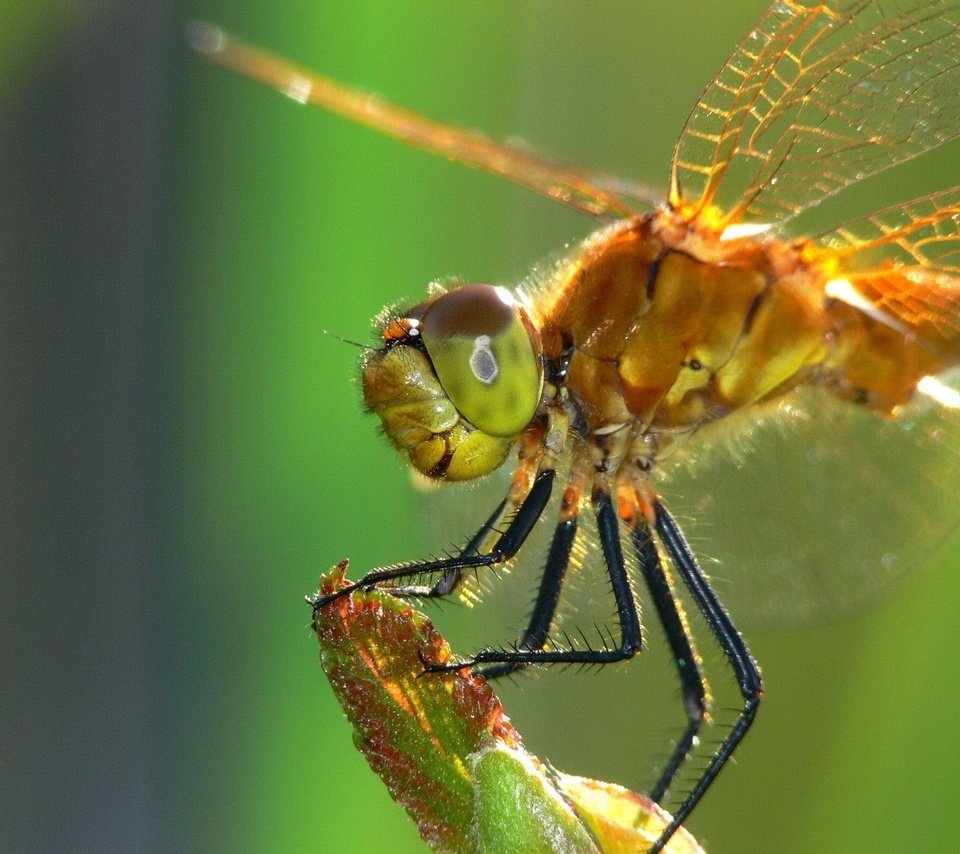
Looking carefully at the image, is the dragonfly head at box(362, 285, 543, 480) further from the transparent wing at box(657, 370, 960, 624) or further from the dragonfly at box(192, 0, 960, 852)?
the transparent wing at box(657, 370, 960, 624)

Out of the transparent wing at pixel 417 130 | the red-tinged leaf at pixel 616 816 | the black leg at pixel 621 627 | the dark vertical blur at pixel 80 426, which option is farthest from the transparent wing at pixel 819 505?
the dark vertical blur at pixel 80 426

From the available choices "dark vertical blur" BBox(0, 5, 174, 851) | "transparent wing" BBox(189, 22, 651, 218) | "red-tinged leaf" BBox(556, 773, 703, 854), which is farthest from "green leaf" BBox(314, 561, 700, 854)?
"dark vertical blur" BBox(0, 5, 174, 851)

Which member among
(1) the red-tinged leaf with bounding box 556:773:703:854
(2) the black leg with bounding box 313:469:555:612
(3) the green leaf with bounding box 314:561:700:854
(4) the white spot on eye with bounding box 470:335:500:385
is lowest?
(1) the red-tinged leaf with bounding box 556:773:703:854

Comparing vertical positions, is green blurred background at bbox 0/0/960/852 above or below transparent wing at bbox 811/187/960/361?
above

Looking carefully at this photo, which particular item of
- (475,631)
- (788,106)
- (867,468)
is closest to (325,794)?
(475,631)

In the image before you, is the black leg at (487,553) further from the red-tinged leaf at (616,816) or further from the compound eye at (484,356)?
the red-tinged leaf at (616,816)

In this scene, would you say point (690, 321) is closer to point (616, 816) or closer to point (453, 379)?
point (453, 379)

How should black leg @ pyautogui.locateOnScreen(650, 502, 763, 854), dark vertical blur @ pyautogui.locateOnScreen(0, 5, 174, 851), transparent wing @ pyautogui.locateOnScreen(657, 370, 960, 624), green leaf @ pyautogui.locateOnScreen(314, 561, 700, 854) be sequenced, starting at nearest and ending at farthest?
green leaf @ pyautogui.locateOnScreen(314, 561, 700, 854) < black leg @ pyautogui.locateOnScreen(650, 502, 763, 854) < transparent wing @ pyautogui.locateOnScreen(657, 370, 960, 624) < dark vertical blur @ pyautogui.locateOnScreen(0, 5, 174, 851)

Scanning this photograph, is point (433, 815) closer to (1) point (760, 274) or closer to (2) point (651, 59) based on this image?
(1) point (760, 274)
